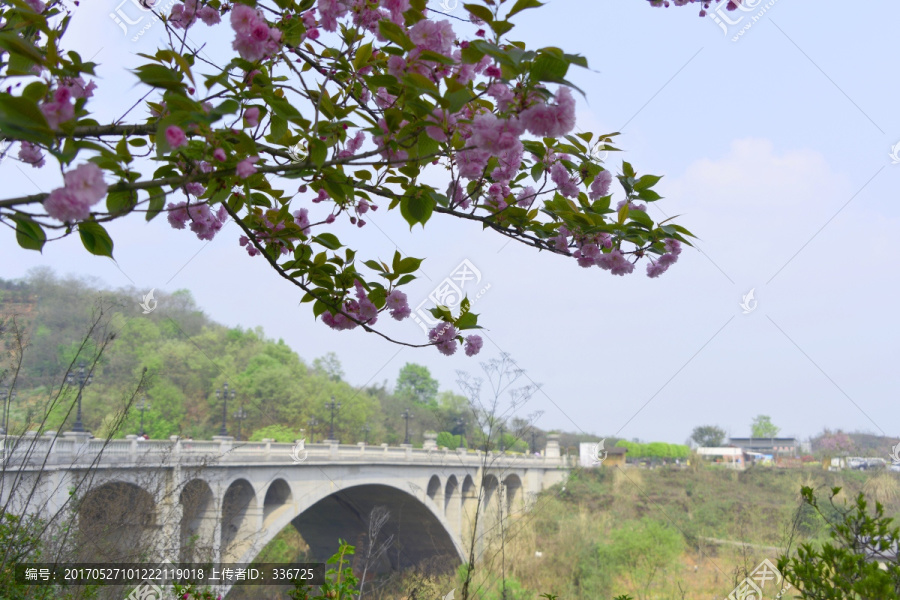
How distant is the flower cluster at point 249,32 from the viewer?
139 cm

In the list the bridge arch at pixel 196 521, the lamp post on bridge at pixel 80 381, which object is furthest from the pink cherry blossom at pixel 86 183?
the bridge arch at pixel 196 521

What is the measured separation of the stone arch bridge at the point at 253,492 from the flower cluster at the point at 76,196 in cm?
162

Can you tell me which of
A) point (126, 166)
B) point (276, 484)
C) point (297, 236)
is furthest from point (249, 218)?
point (276, 484)

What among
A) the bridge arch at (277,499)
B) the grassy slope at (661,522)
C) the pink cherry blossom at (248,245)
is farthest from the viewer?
the grassy slope at (661,522)

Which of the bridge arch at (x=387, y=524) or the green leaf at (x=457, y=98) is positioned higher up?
the green leaf at (x=457, y=98)

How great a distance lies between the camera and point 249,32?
55.4 inches

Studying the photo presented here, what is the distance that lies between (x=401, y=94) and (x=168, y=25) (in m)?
Result: 1.21

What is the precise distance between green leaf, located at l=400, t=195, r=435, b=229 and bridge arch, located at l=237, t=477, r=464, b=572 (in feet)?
→ 53.8

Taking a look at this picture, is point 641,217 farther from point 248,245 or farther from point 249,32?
point 248,245

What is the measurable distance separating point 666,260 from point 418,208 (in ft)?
2.92

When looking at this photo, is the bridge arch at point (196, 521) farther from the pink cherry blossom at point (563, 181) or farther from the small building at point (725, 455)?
the small building at point (725, 455)

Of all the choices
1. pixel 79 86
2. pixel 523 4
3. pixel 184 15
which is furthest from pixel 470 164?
pixel 184 15

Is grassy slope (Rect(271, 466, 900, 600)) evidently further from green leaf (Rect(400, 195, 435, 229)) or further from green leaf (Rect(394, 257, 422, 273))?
green leaf (Rect(400, 195, 435, 229))

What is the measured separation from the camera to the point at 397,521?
816 inches
